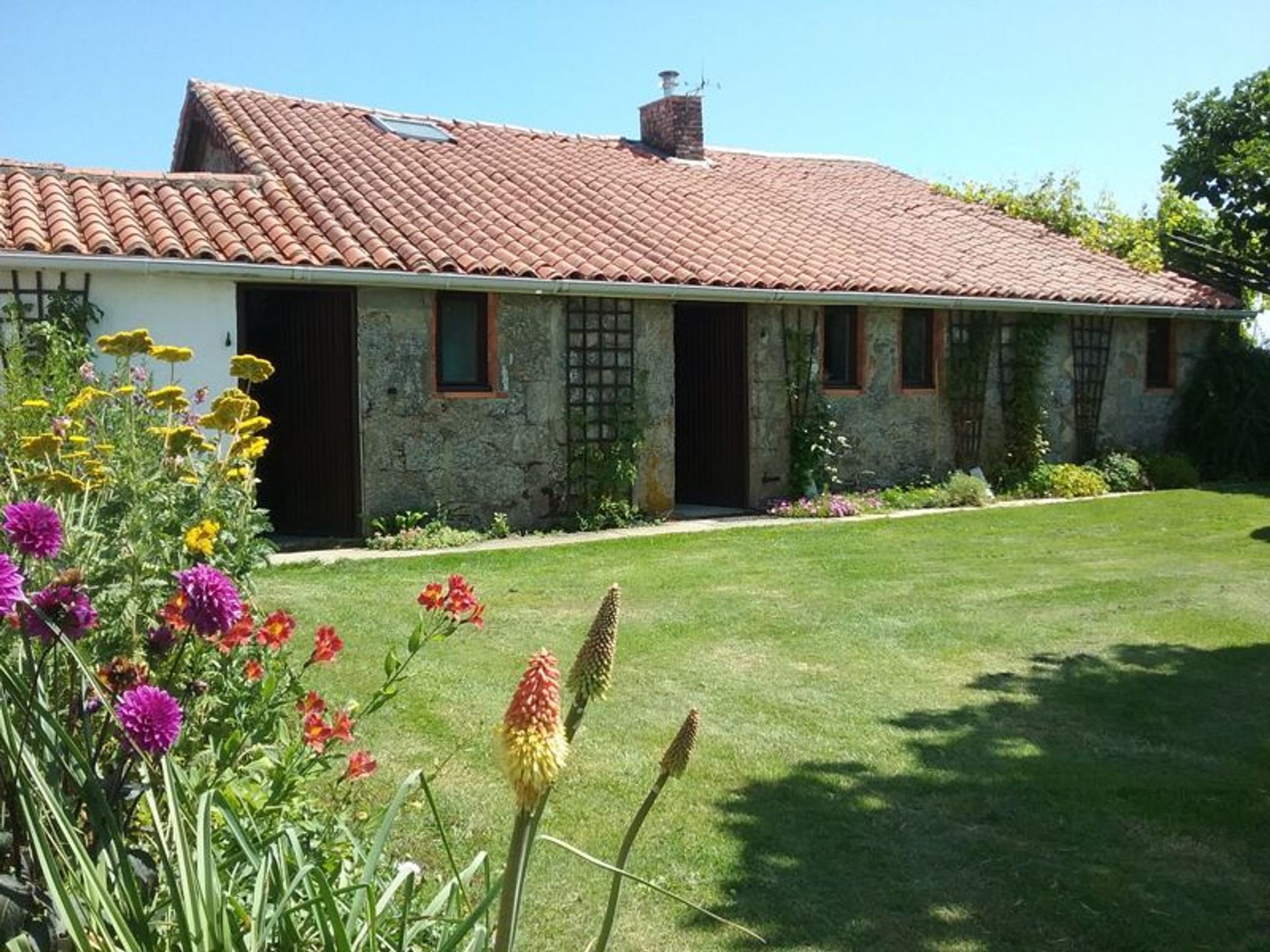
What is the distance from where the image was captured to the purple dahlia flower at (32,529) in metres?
2.29

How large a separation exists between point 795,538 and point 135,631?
30.3 ft

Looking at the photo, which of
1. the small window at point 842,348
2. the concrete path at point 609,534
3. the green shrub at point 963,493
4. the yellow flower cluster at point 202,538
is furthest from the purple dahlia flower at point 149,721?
the green shrub at point 963,493

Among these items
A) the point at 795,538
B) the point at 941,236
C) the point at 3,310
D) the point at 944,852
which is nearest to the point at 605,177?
the point at 941,236

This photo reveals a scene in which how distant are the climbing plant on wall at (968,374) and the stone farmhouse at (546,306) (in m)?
0.04

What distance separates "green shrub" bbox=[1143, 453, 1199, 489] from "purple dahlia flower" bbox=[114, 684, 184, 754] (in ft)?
57.0

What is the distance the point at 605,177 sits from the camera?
55.6ft

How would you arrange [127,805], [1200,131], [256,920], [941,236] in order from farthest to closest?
[1200,131], [941,236], [127,805], [256,920]

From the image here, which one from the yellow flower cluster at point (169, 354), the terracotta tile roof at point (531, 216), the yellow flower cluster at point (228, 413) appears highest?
the terracotta tile roof at point (531, 216)

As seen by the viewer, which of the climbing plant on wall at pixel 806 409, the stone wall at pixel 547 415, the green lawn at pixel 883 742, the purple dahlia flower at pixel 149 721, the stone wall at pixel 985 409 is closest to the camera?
the purple dahlia flower at pixel 149 721

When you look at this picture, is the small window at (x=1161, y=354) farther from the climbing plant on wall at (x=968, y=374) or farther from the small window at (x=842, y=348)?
the small window at (x=842, y=348)

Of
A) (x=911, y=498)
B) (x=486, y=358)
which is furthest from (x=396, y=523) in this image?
(x=911, y=498)

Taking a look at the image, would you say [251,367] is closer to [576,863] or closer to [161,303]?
[576,863]

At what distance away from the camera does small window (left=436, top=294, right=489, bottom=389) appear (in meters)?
12.4

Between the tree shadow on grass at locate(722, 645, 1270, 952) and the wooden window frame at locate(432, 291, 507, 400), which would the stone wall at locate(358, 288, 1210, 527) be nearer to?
the wooden window frame at locate(432, 291, 507, 400)
